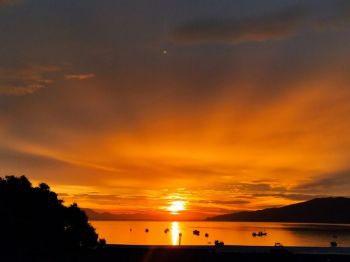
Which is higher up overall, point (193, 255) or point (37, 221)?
point (37, 221)

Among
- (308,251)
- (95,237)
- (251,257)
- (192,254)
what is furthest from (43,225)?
(308,251)

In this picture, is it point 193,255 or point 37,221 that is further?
→ point 193,255

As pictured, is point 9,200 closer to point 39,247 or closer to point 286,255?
point 39,247

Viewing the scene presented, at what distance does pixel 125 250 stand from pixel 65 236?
12038 mm

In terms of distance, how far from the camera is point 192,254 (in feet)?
A: 161

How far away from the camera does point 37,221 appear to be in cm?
3672

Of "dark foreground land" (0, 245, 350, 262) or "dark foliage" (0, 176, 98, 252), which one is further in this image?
"dark foreground land" (0, 245, 350, 262)

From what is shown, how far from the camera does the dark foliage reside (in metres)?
35.1

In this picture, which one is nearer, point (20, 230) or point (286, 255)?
point (20, 230)

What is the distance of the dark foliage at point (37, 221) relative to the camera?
3506 cm

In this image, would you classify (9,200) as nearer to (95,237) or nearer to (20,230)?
(20,230)

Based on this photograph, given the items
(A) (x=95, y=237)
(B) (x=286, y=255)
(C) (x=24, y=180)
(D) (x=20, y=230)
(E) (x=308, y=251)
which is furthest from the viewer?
(E) (x=308, y=251)

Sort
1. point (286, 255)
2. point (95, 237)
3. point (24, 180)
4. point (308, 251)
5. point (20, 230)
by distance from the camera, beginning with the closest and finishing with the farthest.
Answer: point (20, 230) < point (24, 180) < point (95, 237) < point (286, 255) < point (308, 251)

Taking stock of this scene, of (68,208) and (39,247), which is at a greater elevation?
(68,208)
